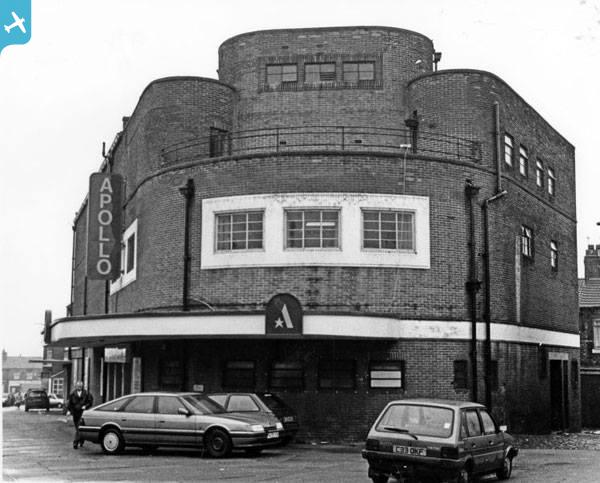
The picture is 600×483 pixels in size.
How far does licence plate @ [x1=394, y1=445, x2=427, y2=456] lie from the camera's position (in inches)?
524

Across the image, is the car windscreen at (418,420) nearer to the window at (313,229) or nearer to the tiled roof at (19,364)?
the window at (313,229)

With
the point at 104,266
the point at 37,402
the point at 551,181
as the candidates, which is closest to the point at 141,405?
the point at 104,266

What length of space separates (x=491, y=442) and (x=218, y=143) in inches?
624

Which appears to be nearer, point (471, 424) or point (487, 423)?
point (471, 424)

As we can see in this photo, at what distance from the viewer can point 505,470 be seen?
15.3 metres

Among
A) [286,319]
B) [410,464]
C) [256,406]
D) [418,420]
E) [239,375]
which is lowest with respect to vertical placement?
[410,464]

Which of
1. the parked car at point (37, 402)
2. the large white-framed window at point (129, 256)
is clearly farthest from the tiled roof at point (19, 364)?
the large white-framed window at point (129, 256)

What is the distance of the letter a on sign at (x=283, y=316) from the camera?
821 inches

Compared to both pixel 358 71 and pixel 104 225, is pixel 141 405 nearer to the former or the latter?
pixel 104 225

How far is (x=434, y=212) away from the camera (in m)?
23.8

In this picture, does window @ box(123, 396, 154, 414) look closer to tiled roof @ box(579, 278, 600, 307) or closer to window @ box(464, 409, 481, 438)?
window @ box(464, 409, 481, 438)

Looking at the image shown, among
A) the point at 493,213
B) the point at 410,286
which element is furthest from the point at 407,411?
the point at 493,213

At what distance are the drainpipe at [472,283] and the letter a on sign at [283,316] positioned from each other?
5.44 metres

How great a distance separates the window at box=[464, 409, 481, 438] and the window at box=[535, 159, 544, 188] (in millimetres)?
17004
